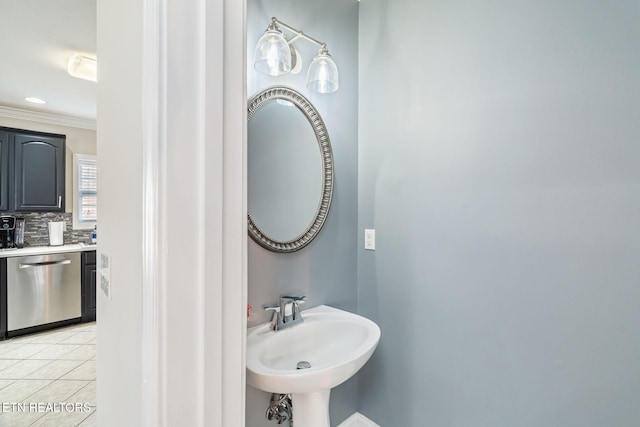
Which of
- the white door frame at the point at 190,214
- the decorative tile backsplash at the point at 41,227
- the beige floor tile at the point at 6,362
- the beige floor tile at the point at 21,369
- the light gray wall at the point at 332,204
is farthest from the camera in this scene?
the decorative tile backsplash at the point at 41,227

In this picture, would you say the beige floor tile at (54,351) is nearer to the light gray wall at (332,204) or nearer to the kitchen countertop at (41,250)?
the kitchen countertop at (41,250)

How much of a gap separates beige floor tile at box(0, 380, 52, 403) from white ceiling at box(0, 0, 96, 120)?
2566 millimetres

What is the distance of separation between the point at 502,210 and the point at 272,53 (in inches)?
44.7

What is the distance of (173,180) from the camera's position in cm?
51

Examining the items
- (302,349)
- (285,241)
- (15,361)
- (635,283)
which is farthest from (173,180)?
(15,361)

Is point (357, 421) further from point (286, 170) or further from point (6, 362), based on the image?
point (6, 362)

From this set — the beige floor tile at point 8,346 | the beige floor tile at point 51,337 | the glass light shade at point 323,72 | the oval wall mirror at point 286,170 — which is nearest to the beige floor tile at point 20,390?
the beige floor tile at point 8,346

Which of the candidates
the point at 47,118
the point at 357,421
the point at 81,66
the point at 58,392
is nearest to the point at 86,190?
the point at 47,118

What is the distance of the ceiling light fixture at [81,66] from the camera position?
2310 mm

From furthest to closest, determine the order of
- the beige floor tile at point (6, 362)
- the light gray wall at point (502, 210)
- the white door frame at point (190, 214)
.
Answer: the beige floor tile at point (6, 362) → the light gray wall at point (502, 210) → the white door frame at point (190, 214)

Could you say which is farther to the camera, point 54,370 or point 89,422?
point 54,370

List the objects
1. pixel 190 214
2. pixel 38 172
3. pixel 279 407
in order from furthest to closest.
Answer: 1. pixel 38 172
2. pixel 279 407
3. pixel 190 214

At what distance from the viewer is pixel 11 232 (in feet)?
11.0

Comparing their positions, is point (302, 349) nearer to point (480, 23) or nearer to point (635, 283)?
point (635, 283)
